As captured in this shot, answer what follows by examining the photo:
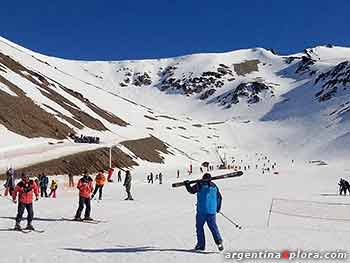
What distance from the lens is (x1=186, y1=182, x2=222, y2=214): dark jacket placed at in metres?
14.0

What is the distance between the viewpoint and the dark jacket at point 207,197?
13992 mm

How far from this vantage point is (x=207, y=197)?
14.0m

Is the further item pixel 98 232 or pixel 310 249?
pixel 98 232

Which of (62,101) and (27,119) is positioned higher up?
(62,101)

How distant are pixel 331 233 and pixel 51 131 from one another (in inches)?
2562

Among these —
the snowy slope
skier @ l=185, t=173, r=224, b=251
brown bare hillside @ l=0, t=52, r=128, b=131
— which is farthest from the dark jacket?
brown bare hillside @ l=0, t=52, r=128, b=131

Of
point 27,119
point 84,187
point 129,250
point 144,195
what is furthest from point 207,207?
point 27,119

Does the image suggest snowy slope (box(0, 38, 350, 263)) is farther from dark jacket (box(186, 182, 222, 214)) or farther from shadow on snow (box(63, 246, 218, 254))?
dark jacket (box(186, 182, 222, 214))

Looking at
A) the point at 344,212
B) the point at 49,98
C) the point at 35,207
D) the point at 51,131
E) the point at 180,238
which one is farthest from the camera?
the point at 49,98

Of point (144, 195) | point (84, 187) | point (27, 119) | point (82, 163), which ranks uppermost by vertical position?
point (27, 119)

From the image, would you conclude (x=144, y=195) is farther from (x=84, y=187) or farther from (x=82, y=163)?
(x=82, y=163)

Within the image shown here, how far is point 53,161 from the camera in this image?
60438mm

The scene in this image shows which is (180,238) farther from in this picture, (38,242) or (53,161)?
(53,161)

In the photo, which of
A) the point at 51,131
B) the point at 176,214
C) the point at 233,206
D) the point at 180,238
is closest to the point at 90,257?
the point at 180,238
